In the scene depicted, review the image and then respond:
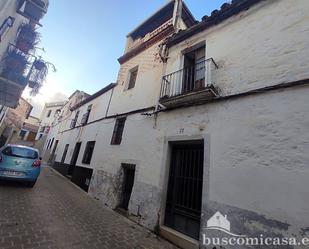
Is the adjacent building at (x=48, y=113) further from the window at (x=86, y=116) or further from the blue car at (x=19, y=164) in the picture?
the blue car at (x=19, y=164)

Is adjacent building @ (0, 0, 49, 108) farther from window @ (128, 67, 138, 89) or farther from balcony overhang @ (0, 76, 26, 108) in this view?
window @ (128, 67, 138, 89)

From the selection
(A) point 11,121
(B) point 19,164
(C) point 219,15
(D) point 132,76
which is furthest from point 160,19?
(A) point 11,121

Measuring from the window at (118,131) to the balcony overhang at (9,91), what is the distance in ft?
15.4

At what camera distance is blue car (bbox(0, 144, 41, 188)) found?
5966mm

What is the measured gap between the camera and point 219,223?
3.45m

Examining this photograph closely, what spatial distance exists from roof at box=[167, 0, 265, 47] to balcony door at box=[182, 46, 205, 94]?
2.13 ft

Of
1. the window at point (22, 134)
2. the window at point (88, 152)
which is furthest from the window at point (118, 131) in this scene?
the window at point (22, 134)

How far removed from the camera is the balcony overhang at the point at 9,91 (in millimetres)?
7675

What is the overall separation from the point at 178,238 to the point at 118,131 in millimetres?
5212

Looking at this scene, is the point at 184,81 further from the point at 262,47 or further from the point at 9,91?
the point at 9,91

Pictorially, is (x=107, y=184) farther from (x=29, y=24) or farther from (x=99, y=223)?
(x=29, y=24)

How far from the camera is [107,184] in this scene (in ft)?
23.2

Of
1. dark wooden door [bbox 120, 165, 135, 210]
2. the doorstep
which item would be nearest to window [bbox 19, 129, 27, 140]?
dark wooden door [bbox 120, 165, 135, 210]

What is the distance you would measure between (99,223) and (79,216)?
65 cm
